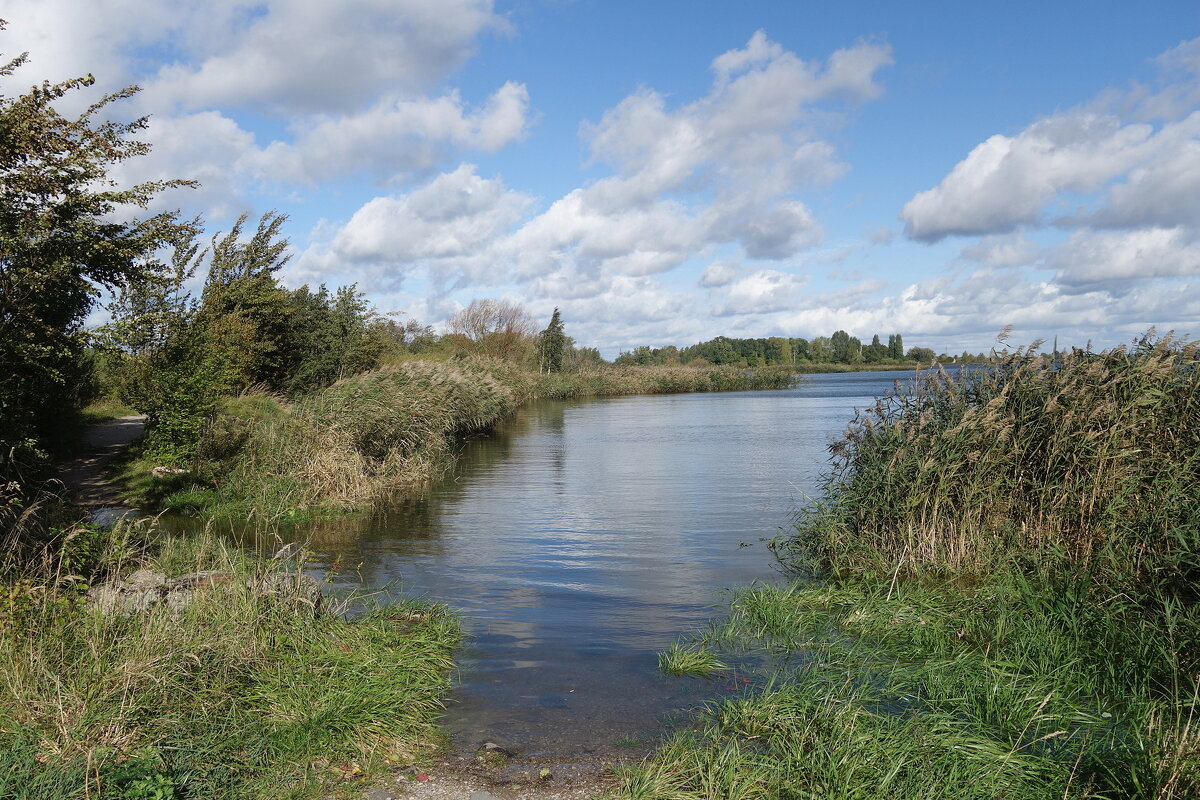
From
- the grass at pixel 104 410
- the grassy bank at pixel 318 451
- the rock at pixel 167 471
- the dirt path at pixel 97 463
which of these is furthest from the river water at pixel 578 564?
the grass at pixel 104 410

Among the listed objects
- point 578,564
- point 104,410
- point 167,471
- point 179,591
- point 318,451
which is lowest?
point 578,564

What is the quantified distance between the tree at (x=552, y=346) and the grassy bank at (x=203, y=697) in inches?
2363

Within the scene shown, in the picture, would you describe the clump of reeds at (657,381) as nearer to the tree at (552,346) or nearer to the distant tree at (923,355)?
the tree at (552,346)

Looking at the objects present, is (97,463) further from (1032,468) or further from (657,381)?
(657,381)

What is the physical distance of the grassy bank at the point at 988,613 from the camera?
496 cm

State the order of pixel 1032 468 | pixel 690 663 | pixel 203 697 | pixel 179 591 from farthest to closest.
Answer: pixel 1032 468
pixel 690 663
pixel 179 591
pixel 203 697

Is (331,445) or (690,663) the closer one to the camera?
(690,663)

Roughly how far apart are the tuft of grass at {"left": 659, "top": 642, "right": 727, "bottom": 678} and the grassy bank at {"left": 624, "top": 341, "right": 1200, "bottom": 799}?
0.03 m

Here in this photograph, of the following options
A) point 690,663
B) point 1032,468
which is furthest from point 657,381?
point 690,663

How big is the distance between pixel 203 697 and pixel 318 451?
11525 mm

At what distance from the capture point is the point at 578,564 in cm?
1219

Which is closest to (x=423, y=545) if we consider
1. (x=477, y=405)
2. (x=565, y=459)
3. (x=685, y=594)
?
(x=685, y=594)

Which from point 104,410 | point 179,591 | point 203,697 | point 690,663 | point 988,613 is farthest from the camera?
point 104,410

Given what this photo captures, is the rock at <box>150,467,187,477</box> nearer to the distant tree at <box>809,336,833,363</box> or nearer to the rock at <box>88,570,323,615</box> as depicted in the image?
the rock at <box>88,570,323,615</box>
